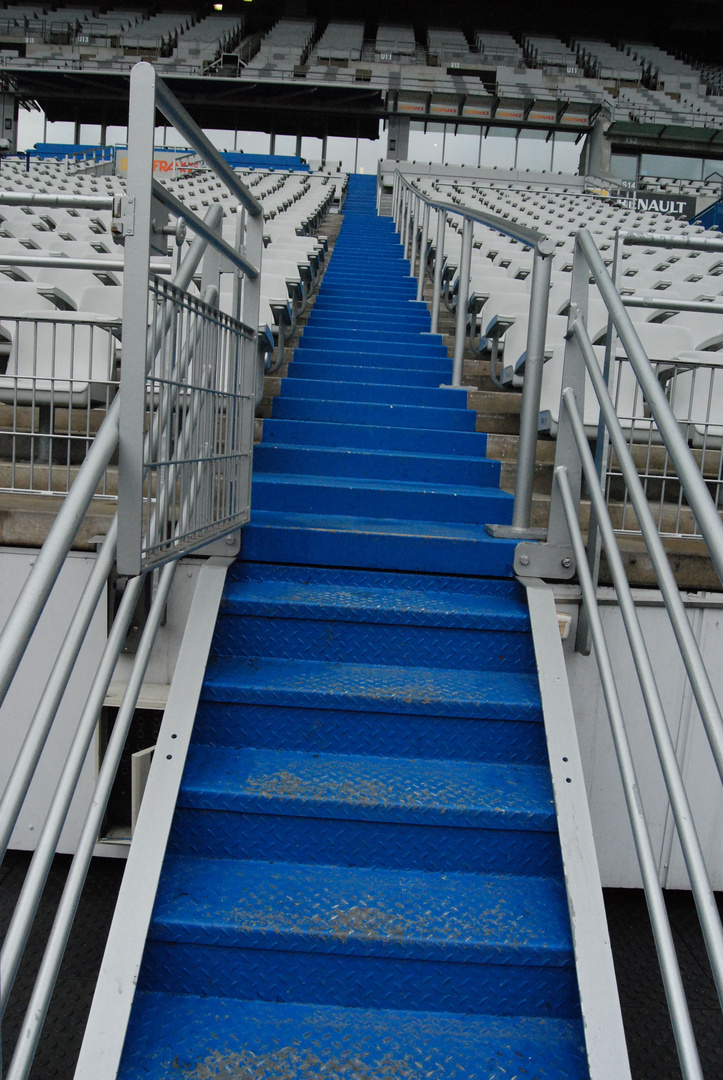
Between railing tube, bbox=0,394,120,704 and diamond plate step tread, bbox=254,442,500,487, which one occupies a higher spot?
diamond plate step tread, bbox=254,442,500,487

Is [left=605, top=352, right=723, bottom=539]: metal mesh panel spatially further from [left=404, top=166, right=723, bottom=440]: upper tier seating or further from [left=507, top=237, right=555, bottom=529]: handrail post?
[left=507, top=237, right=555, bottom=529]: handrail post

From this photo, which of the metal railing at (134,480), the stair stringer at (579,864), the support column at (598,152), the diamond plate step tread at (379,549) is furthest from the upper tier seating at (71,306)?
the support column at (598,152)

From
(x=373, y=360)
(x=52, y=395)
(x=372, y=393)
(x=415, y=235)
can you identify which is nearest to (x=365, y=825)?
(x=52, y=395)

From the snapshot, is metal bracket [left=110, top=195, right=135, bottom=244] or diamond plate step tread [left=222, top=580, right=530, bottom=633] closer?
metal bracket [left=110, top=195, right=135, bottom=244]

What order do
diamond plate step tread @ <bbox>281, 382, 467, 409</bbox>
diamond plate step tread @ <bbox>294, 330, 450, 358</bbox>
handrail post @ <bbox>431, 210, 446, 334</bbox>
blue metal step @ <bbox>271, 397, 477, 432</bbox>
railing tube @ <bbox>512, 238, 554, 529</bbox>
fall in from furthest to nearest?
handrail post @ <bbox>431, 210, 446, 334</bbox> → diamond plate step tread @ <bbox>294, 330, 450, 358</bbox> → diamond plate step tread @ <bbox>281, 382, 467, 409</bbox> → blue metal step @ <bbox>271, 397, 477, 432</bbox> → railing tube @ <bbox>512, 238, 554, 529</bbox>

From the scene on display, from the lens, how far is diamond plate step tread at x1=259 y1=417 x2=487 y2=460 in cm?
356

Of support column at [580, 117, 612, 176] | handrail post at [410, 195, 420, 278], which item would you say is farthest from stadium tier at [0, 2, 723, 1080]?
support column at [580, 117, 612, 176]

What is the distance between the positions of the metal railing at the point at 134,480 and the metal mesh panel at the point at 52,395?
0.81 m

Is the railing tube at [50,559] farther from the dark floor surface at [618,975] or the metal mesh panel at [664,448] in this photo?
the metal mesh panel at [664,448]

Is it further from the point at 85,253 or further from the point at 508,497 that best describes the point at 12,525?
the point at 85,253

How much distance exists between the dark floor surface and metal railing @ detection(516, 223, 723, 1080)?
2.78 feet

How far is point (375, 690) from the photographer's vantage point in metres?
2.26

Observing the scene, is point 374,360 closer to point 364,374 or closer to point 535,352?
point 364,374

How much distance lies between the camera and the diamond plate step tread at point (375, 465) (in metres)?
3.36
